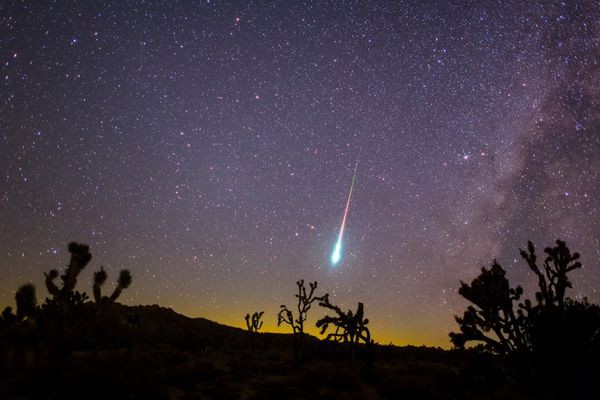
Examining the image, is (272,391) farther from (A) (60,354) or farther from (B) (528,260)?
(B) (528,260)

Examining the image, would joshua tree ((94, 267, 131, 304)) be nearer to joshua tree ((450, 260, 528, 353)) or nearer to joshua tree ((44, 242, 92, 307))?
joshua tree ((44, 242, 92, 307))

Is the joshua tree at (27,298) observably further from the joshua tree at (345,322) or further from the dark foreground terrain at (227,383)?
the joshua tree at (345,322)

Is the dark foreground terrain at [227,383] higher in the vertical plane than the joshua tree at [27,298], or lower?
lower

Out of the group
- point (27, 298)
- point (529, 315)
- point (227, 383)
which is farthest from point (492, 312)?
point (27, 298)

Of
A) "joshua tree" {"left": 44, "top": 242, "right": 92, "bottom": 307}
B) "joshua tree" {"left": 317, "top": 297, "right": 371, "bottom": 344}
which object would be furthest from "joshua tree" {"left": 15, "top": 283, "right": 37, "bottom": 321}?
"joshua tree" {"left": 317, "top": 297, "right": 371, "bottom": 344}

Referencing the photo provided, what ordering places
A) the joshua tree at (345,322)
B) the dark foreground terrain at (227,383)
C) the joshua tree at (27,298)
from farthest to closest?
the joshua tree at (345,322) → the joshua tree at (27,298) → the dark foreground terrain at (227,383)

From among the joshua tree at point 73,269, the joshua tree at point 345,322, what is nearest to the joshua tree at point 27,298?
the joshua tree at point 73,269

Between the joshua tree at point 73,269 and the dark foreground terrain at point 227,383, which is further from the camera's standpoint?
the joshua tree at point 73,269

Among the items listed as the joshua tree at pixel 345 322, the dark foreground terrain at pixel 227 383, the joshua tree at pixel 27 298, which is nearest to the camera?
the dark foreground terrain at pixel 227 383
